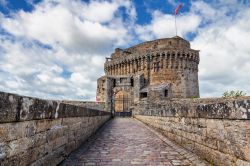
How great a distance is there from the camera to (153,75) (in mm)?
35156

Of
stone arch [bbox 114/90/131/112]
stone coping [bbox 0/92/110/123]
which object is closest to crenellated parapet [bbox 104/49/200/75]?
stone arch [bbox 114/90/131/112]

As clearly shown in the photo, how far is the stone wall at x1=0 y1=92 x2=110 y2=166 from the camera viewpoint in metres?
2.20

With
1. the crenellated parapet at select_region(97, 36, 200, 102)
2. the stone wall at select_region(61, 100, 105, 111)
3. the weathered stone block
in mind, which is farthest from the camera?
the crenellated parapet at select_region(97, 36, 200, 102)

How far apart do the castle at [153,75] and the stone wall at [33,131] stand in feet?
82.9

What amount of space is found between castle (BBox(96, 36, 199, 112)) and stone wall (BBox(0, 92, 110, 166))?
25.3 metres

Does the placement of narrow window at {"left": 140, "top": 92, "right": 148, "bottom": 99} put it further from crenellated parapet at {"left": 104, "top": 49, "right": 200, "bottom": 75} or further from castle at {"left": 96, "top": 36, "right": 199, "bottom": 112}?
→ crenellated parapet at {"left": 104, "top": 49, "right": 200, "bottom": 75}

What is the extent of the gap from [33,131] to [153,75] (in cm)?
3289

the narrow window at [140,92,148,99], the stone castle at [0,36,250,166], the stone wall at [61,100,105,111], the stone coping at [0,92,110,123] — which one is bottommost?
the stone castle at [0,36,250,166]

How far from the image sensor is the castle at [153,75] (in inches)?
1207

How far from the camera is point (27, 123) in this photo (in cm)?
269

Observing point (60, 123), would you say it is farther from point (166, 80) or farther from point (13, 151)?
point (166, 80)

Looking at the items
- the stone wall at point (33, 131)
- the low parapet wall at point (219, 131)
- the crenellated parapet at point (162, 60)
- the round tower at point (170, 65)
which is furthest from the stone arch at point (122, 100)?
the stone wall at point (33, 131)

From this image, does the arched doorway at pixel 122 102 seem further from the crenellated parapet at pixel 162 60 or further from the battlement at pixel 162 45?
the battlement at pixel 162 45

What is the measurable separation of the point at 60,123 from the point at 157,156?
91.0 inches
